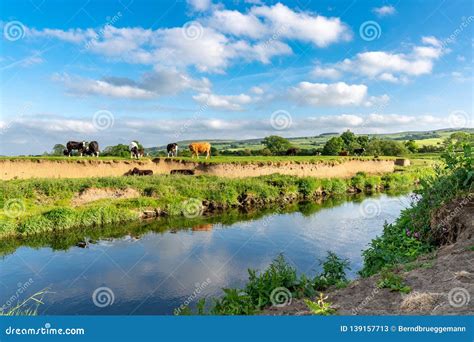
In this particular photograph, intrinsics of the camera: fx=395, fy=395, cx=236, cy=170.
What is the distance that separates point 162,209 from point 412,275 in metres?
18.9

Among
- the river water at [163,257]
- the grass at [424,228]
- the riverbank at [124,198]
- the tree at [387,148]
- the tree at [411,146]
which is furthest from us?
the tree at [411,146]

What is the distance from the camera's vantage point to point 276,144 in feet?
193

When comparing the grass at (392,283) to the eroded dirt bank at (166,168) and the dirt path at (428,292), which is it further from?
the eroded dirt bank at (166,168)

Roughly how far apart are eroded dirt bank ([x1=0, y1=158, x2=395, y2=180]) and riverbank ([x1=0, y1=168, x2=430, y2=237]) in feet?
10.1

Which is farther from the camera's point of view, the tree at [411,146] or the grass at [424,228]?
the tree at [411,146]

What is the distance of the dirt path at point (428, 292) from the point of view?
15.6 ft

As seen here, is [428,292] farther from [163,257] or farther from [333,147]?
[333,147]

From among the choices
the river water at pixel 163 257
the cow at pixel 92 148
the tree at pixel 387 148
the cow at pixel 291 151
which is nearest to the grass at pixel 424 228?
the river water at pixel 163 257

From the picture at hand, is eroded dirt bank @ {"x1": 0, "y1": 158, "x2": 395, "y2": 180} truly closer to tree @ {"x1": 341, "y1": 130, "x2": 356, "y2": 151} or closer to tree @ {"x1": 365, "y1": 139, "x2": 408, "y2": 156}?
tree @ {"x1": 341, "y1": 130, "x2": 356, "y2": 151}

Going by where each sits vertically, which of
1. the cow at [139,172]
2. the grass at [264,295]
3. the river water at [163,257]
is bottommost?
the river water at [163,257]

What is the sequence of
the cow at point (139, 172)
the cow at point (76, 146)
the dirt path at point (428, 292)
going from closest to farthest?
the dirt path at point (428, 292) → the cow at point (139, 172) → the cow at point (76, 146)

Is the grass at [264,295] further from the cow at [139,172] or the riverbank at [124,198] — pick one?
the cow at [139,172]

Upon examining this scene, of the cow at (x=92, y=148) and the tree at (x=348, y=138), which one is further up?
the tree at (x=348, y=138)

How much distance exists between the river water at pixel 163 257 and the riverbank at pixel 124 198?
55.6 inches
